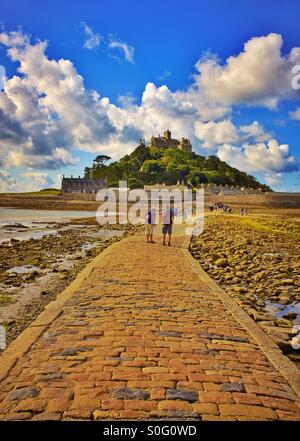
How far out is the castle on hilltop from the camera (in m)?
138

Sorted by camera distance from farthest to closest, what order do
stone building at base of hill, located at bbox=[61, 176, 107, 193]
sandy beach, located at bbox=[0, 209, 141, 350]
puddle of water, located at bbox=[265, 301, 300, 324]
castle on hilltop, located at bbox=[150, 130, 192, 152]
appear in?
castle on hilltop, located at bbox=[150, 130, 192, 152]
stone building at base of hill, located at bbox=[61, 176, 107, 193]
puddle of water, located at bbox=[265, 301, 300, 324]
sandy beach, located at bbox=[0, 209, 141, 350]

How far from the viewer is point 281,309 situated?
7555mm

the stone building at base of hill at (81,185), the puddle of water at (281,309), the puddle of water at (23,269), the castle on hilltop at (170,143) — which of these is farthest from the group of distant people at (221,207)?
the castle on hilltop at (170,143)

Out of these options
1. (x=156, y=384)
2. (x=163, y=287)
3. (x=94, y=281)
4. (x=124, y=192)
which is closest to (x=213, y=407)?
(x=156, y=384)

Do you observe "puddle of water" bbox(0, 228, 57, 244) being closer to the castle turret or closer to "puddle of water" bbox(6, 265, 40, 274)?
"puddle of water" bbox(6, 265, 40, 274)

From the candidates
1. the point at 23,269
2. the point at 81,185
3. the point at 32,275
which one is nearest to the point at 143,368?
the point at 32,275

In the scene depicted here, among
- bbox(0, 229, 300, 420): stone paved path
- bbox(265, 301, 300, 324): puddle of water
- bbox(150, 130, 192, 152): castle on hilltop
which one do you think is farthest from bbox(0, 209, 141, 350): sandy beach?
bbox(150, 130, 192, 152): castle on hilltop

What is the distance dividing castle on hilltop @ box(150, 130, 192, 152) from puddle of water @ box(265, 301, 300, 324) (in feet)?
435

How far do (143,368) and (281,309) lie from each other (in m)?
4.67

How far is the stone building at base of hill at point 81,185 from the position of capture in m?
100

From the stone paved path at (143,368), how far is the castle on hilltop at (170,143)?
135 metres

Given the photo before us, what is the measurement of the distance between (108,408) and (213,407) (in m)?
0.89

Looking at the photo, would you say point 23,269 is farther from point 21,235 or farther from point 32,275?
point 21,235

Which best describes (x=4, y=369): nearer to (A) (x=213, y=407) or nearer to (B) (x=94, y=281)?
(A) (x=213, y=407)
